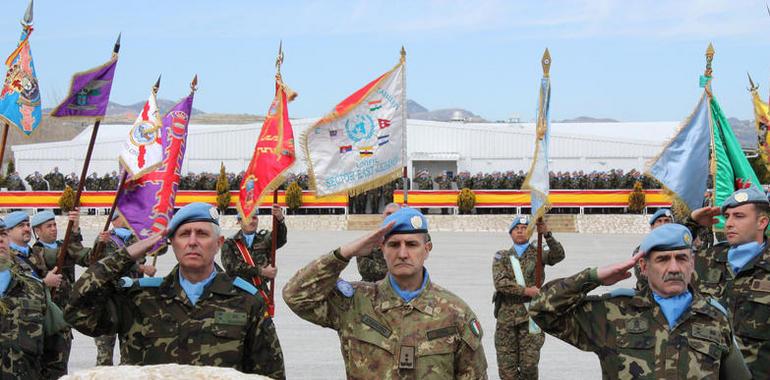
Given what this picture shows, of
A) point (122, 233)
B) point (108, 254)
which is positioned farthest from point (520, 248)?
point (122, 233)

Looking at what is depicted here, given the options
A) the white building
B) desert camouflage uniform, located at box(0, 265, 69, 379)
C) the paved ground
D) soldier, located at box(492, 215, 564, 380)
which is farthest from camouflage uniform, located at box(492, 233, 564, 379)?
the white building

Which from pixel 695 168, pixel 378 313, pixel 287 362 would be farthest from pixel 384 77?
pixel 378 313

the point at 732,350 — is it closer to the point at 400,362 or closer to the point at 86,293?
the point at 400,362

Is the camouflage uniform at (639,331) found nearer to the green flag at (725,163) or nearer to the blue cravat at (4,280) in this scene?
the blue cravat at (4,280)

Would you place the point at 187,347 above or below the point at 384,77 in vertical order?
below

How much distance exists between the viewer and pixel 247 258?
31.9 feet

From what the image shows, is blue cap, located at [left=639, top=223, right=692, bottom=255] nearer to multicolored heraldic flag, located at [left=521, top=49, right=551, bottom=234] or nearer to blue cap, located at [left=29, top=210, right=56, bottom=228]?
multicolored heraldic flag, located at [left=521, top=49, right=551, bottom=234]

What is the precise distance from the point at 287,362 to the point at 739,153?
4783 mm

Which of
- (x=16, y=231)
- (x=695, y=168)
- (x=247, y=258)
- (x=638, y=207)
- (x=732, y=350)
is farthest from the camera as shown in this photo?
A: (x=638, y=207)

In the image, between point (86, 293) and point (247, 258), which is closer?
point (86, 293)

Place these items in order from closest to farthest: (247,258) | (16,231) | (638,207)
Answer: (16,231) → (247,258) → (638,207)

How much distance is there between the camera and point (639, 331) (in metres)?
4.14

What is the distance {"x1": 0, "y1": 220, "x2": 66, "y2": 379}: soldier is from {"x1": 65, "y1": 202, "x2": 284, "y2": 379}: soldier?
1.42 m

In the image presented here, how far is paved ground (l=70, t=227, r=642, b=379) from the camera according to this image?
399 inches
